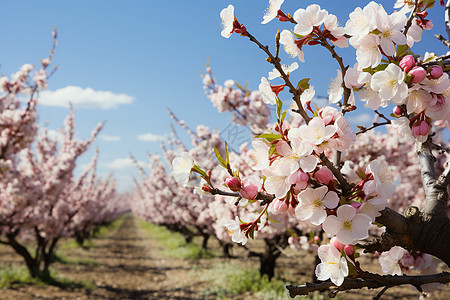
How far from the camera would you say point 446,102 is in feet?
4.00

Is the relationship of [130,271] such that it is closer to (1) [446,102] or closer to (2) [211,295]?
(2) [211,295]

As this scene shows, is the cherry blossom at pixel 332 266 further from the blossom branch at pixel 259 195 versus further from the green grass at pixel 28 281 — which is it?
the green grass at pixel 28 281

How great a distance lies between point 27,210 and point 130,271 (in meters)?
4.26

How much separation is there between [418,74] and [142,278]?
1097 cm

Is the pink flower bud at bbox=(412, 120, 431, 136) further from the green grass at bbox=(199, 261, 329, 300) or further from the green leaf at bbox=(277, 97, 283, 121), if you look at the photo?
the green grass at bbox=(199, 261, 329, 300)

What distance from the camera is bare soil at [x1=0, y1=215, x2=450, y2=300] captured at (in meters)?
8.06

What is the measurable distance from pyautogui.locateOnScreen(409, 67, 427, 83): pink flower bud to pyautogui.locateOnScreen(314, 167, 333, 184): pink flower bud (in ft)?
1.41

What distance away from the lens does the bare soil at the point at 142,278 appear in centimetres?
806

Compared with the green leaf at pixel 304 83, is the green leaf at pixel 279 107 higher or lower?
lower

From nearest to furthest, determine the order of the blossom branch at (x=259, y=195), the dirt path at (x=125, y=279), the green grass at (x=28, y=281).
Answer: the blossom branch at (x=259, y=195) → the dirt path at (x=125, y=279) → the green grass at (x=28, y=281)

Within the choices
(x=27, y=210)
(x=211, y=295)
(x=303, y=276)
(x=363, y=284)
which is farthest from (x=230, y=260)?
(x=363, y=284)

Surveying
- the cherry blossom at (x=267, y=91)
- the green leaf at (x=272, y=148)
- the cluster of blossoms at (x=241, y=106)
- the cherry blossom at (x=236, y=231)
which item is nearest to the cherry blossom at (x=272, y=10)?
the cherry blossom at (x=267, y=91)

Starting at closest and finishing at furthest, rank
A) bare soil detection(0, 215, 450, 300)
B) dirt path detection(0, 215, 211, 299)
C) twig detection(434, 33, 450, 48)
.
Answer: twig detection(434, 33, 450, 48) < bare soil detection(0, 215, 450, 300) < dirt path detection(0, 215, 211, 299)

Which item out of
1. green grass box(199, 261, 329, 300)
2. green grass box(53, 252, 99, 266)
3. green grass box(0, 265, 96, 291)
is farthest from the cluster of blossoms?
green grass box(53, 252, 99, 266)
